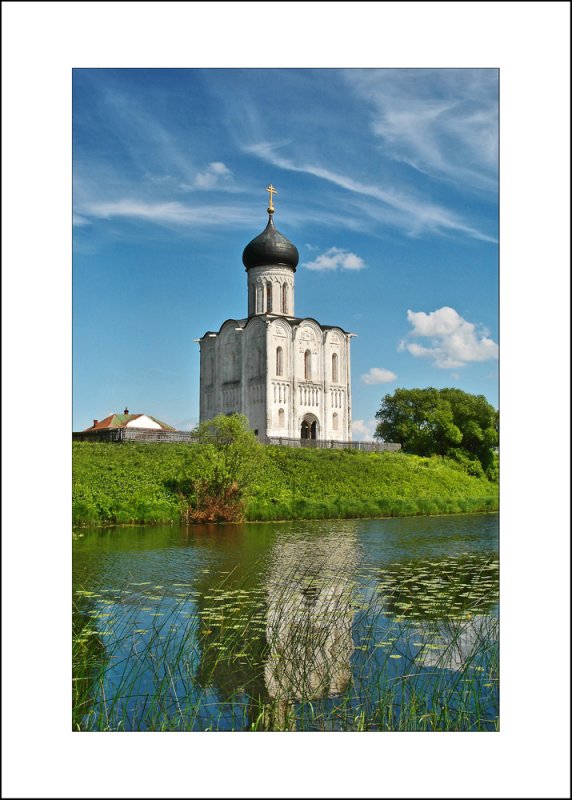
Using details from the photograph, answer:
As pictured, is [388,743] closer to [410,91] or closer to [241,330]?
[410,91]

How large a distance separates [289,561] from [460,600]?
4.01 m

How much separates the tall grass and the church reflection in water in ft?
0.05

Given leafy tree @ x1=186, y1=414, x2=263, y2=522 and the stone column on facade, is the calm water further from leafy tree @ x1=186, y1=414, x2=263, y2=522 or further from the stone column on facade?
the stone column on facade

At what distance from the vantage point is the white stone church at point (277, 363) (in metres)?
37.5

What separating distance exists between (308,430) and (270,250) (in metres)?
8.64

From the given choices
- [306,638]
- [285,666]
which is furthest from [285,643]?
[285,666]

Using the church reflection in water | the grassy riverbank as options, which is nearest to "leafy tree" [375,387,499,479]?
the grassy riverbank

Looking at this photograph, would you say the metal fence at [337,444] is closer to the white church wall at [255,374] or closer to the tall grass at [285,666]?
the white church wall at [255,374]

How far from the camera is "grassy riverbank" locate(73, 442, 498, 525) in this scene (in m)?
19.7

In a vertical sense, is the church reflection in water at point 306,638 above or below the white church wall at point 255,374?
below

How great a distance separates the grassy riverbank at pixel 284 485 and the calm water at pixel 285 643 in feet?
22.9

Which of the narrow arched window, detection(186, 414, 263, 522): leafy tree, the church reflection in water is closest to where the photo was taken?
the church reflection in water

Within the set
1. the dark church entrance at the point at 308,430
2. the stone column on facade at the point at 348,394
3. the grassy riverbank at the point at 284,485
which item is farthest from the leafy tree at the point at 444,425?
the dark church entrance at the point at 308,430

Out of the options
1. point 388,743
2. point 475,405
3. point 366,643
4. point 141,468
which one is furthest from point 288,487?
point 388,743
